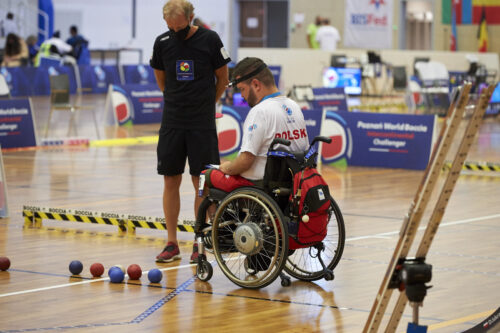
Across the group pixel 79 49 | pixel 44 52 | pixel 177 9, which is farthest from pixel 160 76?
pixel 79 49

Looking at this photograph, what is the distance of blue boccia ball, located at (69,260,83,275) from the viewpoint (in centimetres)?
689

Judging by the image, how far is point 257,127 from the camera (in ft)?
21.6

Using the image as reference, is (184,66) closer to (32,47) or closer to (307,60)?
(32,47)

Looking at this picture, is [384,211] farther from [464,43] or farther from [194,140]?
[464,43]

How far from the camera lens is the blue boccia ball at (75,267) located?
6.89m

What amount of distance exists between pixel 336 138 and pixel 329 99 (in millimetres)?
5161

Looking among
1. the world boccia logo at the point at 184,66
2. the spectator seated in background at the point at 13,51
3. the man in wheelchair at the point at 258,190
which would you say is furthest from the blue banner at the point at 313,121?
the spectator seated in background at the point at 13,51

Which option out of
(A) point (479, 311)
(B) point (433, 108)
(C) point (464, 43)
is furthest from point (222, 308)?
(C) point (464, 43)

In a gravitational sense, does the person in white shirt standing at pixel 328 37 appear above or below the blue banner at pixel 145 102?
above

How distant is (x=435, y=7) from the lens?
3478cm

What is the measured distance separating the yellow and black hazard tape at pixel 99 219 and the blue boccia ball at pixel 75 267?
1533mm

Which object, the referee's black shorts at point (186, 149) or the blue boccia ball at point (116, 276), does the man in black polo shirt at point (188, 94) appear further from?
the blue boccia ball at point (116, 276)

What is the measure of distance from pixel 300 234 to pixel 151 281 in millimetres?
1084

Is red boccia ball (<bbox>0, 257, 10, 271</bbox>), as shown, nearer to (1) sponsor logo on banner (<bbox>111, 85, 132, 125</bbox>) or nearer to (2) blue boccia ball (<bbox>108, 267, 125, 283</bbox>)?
(2) blue boccia ball (<bbox>108, 267, 125, 283</bbox>)
